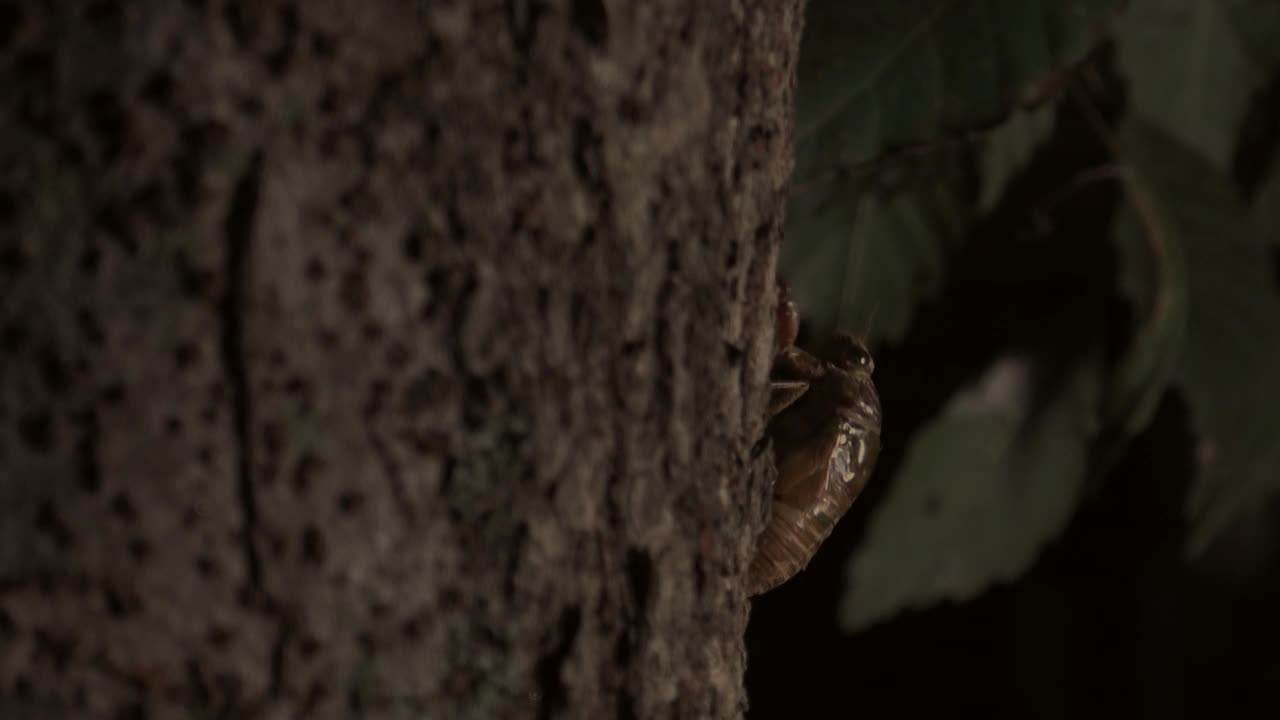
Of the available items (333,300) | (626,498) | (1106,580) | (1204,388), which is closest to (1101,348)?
(1204,388)

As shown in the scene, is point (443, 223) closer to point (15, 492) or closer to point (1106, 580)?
point (15, 492)

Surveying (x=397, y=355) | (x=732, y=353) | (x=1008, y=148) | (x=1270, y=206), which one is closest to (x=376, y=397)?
(x=397, y=355)

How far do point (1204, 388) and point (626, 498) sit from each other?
1.48 meters

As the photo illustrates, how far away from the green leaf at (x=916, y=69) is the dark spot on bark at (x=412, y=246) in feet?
2.14

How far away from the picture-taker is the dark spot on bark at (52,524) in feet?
1.67

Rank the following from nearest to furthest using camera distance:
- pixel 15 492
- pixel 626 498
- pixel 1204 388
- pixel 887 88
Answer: pixel 15 492 → pixel 626 498 → pixel 887 88 → pixel 1204 388

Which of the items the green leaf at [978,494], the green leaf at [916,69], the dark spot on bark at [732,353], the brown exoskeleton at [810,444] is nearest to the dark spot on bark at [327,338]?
the dark spot on bark at [732,353]

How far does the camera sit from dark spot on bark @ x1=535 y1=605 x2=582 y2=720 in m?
0.62

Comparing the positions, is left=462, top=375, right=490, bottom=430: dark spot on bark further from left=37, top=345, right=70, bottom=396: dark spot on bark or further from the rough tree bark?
left=37, top=345, right=70, bottom=396: dark spot on bark

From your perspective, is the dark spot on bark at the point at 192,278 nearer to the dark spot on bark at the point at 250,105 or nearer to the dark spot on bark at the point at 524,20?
the dark spot on bark at the point at 250,105

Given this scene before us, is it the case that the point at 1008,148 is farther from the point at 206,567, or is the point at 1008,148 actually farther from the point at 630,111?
the point at 206,567

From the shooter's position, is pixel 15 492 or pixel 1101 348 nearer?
pixel 15 492

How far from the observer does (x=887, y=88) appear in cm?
117

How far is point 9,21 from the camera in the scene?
0.49 m
